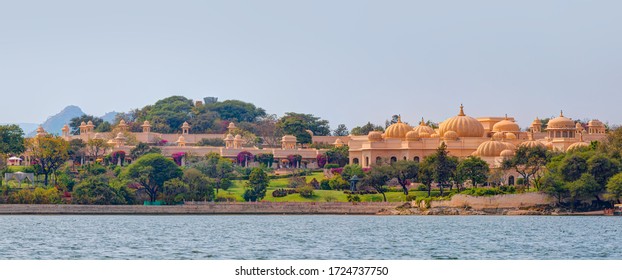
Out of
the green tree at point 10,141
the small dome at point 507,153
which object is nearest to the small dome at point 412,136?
the small dome at point 507,153

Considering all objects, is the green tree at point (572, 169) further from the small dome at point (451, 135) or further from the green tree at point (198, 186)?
the small dome at point (451, 135)

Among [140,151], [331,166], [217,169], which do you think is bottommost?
[217,169]

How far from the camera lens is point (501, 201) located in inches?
3816

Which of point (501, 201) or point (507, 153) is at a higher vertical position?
→ point (507, 153)

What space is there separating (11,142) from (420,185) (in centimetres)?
3404

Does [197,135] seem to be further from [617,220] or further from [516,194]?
[617,220]

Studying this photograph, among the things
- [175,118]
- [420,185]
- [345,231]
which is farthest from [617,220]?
[175,118]

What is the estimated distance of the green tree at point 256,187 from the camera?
4156 inches

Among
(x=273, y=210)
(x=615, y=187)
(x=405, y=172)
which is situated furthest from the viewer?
(x=405, y=172)

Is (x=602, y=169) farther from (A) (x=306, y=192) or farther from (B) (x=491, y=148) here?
Result: (B) (x=491, y=148)

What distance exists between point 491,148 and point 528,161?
1190cm

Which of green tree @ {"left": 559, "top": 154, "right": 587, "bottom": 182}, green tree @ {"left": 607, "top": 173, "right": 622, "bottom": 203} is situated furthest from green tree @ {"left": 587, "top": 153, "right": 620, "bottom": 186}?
green tree @ {"left": 607, "top": 173, "right": 622, "bottom": 203}

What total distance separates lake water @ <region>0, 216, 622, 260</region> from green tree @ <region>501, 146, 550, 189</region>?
13786mm

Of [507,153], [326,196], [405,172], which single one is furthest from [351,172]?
[507,153]
